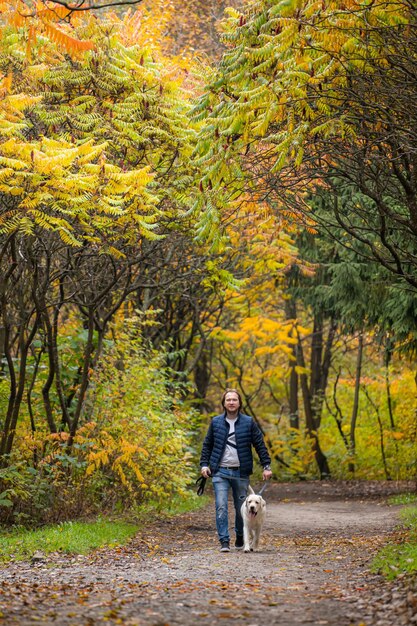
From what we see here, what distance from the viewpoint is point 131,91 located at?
46.5ft

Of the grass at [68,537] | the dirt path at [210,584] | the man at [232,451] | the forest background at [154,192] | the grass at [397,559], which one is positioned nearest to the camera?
the dirt path at [210,584]

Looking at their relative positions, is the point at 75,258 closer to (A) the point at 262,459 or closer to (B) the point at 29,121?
(B) the point at 29,121

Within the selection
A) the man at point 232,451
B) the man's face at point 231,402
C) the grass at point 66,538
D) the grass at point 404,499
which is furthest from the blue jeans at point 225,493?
the grass at point 404,499

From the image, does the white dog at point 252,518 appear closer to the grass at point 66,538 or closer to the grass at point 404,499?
the grass at point 66,538

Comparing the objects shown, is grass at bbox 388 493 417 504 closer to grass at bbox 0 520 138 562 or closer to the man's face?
grass at bbox 0 520 138 562

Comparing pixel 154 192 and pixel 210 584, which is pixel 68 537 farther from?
pixel 154 192

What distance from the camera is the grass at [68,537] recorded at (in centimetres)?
1095

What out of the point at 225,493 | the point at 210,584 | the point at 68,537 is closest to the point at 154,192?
the point at 225,493

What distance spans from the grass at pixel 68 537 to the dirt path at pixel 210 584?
30 cm

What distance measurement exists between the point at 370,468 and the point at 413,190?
68.6 feet

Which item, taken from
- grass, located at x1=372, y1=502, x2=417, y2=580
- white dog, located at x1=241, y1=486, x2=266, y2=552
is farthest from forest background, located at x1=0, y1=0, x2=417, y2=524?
grass, located at x1=372, y1=502, x2=417, y2=580

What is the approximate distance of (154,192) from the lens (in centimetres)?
1424

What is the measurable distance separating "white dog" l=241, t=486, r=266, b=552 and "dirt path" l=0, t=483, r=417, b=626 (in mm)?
220

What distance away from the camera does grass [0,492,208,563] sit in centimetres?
1095
